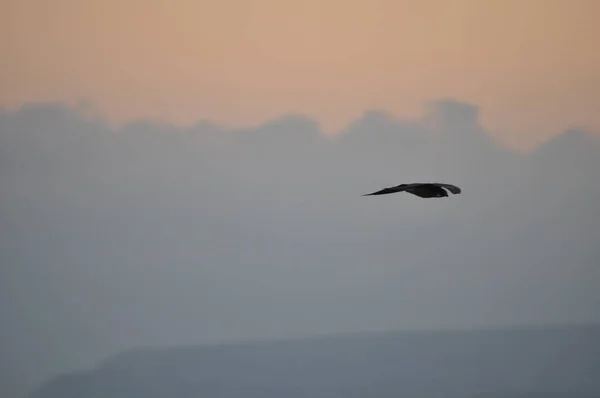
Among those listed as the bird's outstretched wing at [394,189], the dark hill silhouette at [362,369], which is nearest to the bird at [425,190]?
the bird's outstretched wing at [394,189]

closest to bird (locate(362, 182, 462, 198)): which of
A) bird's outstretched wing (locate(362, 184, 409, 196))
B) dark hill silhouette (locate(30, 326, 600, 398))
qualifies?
bird's outstretched wing (locate(362, 184, 409, 196))

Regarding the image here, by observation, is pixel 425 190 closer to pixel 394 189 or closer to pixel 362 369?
pixel 394 189

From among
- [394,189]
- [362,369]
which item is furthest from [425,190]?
[362,369]

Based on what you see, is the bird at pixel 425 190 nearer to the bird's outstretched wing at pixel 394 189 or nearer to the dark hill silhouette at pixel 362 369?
the bird's outstretched wing at pixel 394 189

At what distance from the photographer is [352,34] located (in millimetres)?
2035

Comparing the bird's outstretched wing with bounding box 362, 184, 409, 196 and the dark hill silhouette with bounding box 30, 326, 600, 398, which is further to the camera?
the dark hill silhouette with bounding box 30, 326, 600, 398

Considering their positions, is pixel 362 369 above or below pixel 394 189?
below

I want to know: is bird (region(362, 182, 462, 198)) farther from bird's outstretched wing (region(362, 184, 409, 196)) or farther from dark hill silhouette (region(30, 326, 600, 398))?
dark hill silhouette (region(30, 326, 600, 398))

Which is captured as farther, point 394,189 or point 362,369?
point 362,369

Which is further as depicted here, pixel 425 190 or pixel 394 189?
pixel 425 190

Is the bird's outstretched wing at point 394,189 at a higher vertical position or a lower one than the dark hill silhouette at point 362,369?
higher

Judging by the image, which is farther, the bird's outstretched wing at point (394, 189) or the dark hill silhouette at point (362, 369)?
the dark hill silhouette at point (362, 369)

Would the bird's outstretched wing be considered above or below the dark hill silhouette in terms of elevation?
above

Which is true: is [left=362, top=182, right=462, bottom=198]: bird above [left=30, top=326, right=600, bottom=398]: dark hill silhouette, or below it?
above
